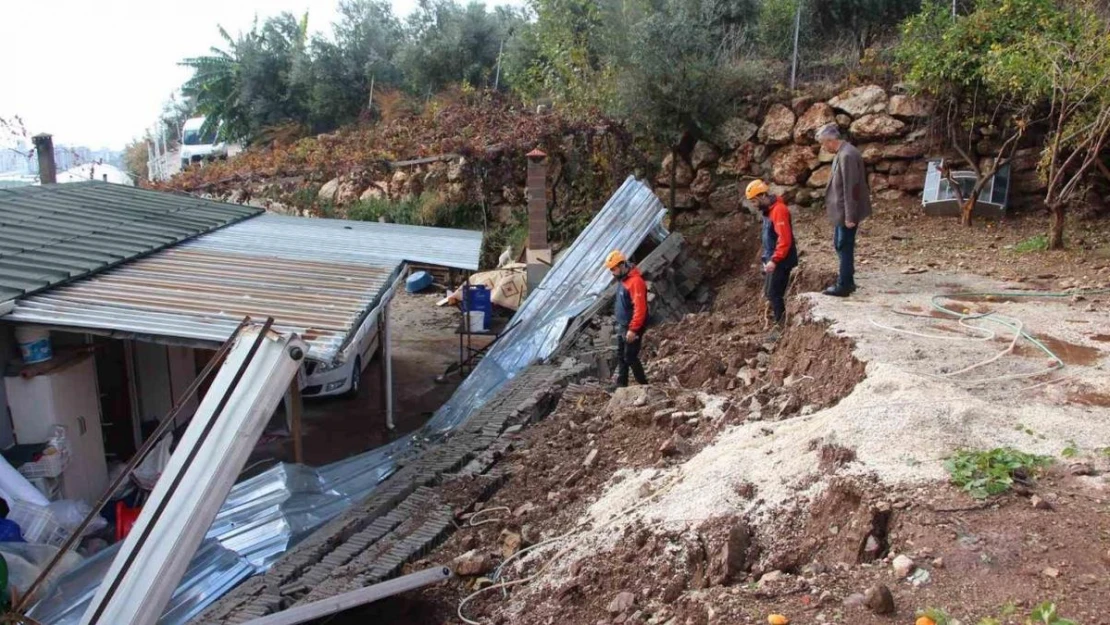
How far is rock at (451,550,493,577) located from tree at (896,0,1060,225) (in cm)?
1043

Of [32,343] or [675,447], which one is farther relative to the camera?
[32,343]

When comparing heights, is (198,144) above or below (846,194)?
above

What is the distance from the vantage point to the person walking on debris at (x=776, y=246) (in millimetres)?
8500

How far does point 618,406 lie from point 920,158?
941cm

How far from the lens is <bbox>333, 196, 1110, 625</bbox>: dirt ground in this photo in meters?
3.86

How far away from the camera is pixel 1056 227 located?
11039 millimetres

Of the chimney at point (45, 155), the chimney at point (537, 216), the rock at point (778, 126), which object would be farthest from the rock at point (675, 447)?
the chimney at point (45, 155)

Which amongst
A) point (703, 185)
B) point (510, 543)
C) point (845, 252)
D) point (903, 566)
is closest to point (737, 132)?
point (703, 185)

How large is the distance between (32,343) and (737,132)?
12103mm

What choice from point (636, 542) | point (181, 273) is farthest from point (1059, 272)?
point (181, 273)

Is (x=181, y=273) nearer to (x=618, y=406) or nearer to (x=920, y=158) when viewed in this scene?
(x=618, y=406)

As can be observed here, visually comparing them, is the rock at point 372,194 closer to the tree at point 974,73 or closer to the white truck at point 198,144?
the tree at point 974,73

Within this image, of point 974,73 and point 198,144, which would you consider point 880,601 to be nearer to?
point 974,73

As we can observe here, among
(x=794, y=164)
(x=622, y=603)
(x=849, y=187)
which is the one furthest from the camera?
(x=794, y=164)
